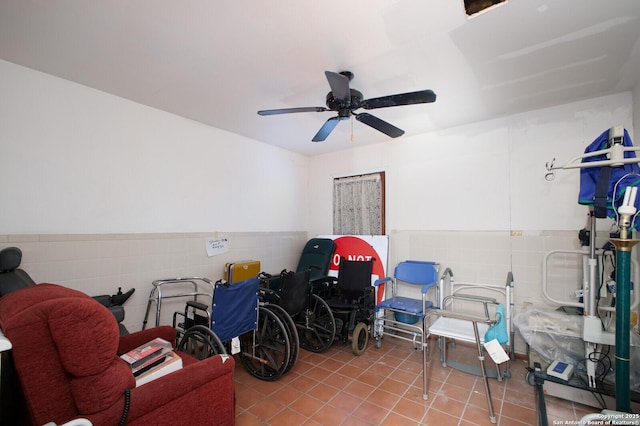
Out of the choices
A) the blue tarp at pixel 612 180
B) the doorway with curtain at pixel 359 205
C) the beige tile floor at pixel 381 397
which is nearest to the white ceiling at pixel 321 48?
the blue tarp at pixel 612 180

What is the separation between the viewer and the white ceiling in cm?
166

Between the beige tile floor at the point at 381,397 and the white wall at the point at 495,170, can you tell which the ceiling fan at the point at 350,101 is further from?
the beige tile floor at the point at 381,397

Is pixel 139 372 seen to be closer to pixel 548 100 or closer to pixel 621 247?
pixel 621 247

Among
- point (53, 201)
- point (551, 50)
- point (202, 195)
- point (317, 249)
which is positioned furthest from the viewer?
point (317, 249)

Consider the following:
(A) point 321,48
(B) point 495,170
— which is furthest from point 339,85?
(B) point 495,170

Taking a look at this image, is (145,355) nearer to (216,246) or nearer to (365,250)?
(216,246)

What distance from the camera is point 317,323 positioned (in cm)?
324

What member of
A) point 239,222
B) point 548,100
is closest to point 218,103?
point 239,222

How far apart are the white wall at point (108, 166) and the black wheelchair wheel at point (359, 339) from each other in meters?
1.99

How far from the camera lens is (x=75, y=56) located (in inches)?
83.0

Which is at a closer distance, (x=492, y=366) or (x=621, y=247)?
(x=621, y=247)

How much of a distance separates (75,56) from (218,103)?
44.1 inches

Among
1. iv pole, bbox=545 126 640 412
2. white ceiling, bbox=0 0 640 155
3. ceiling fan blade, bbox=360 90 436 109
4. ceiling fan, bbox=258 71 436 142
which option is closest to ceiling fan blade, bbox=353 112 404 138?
ceiling fan, bbox=258 71 436 142

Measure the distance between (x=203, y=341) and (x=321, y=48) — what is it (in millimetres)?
2387
